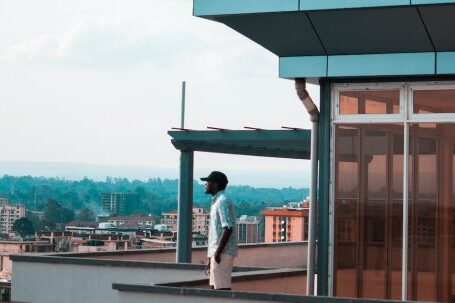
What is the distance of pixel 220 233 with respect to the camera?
50.1ft

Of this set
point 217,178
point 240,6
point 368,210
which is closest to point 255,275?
point 368,210

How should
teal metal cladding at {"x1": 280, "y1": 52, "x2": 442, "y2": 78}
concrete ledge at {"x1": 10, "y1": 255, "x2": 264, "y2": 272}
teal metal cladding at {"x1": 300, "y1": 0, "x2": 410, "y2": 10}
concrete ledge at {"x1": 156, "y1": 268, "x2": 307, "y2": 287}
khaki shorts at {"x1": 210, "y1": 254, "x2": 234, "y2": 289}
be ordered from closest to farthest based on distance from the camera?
khaki shorts at {"x1": 210, "y1": 254, "x2": 234, "y2": 289}
concrete ledge at {"x1": 156, "y1": 268, "x2": 307, "y2": 287}
teal metal cladding at {"x1": 300, "y1": 0, "x2": 410, "y2": 10}
teal metal cladding at {"x1": 280, "y1": 52, "x2": 442, "y2": 78}
concrete ledge at {"x1": 10, "y1": 255, "x2": 264, "y2": 272}

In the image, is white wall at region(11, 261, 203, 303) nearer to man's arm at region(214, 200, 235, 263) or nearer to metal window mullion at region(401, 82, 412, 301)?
metal window mullion at region(401, 82, 412, 301)

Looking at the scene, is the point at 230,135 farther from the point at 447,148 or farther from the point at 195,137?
the point at 447,148

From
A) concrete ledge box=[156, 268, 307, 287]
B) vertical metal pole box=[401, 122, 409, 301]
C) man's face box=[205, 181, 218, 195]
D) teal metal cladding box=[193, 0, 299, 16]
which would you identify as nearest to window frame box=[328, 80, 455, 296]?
vertical metal pole box=[401, 122, 409, 301]

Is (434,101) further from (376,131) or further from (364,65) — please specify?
(364,65)

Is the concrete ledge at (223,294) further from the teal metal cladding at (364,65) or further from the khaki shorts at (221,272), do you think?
the teal metal cladding at (364,65)

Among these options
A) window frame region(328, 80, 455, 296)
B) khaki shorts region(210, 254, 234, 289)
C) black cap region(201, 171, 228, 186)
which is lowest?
khaki shorts region(210, 254, 234, 289)

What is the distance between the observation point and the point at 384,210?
676 inches

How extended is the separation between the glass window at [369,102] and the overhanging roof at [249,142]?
692cm

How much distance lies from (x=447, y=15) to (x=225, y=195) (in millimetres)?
3282

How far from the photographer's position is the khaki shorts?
15398 millimetres

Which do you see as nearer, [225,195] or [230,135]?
[225,195]

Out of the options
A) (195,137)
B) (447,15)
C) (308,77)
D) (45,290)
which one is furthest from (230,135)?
(447,15)
